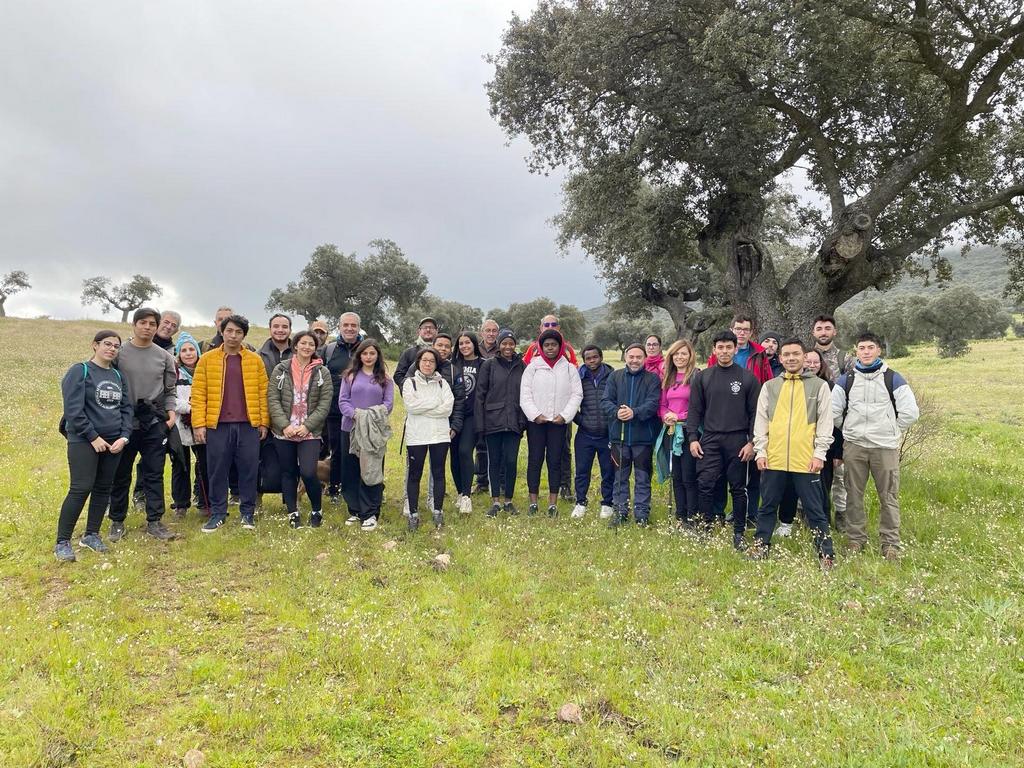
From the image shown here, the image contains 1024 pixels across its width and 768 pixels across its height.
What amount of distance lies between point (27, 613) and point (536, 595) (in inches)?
186

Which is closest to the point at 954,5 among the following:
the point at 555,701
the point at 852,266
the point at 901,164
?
the point at 901,164

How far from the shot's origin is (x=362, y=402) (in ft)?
24.6

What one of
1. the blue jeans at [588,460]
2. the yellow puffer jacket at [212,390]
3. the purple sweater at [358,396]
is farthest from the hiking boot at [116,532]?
the blue jeans at [588,460]

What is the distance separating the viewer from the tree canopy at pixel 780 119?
9.38 m

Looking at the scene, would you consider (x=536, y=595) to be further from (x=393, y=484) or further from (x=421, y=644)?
(x=393, y=484)

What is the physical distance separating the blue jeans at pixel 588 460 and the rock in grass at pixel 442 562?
273 centimetres

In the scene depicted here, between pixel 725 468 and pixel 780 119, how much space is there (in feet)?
31.5

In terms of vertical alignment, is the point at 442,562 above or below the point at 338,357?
below

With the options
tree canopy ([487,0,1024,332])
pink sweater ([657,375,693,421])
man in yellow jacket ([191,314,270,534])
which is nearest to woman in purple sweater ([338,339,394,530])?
man in yellow jacket ([191,314,270,534])

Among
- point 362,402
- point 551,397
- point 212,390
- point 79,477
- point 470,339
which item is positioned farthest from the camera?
point 470,339

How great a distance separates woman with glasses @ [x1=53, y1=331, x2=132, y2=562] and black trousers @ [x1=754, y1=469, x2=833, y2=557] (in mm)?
7765

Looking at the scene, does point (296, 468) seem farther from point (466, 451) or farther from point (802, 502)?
point (802, 502)

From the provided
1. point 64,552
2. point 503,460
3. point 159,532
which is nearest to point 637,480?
point 503,460

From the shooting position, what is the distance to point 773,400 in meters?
6.59
